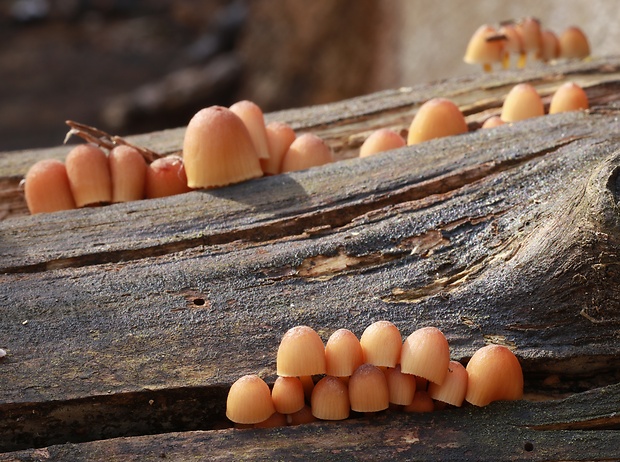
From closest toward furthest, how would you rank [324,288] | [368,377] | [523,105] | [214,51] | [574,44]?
[368,377] → [324,288] → [523,105] → [574,44] → [214,51]

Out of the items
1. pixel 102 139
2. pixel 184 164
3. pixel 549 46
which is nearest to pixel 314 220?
pixel 184 164

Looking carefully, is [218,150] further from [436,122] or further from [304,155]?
[436,122]

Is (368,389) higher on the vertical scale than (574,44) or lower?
lower

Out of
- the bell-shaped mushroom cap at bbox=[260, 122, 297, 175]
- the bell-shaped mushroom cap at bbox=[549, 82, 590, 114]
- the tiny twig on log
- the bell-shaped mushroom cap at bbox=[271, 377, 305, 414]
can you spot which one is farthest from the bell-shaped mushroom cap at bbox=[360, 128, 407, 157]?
the bell-shaped mushroom cap at bbox=[271, 377, 305, 414]

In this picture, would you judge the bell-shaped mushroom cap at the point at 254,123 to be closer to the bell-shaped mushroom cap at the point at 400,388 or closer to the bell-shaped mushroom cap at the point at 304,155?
the bell-shaped mushroom cap at the point at 304,155

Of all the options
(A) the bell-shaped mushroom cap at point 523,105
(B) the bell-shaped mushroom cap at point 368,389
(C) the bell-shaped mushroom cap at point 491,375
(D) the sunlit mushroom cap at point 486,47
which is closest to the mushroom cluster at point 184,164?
(A) the bell-shaped mushroom cap at point 523,105

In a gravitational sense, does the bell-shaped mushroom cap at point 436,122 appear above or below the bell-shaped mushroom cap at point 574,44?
below

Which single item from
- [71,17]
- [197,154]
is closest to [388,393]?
[197,154]
